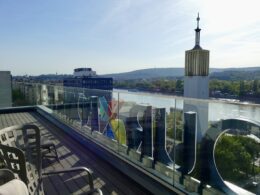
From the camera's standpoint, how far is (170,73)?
7919 centimetres

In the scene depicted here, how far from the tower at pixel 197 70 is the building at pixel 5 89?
17.4 metres

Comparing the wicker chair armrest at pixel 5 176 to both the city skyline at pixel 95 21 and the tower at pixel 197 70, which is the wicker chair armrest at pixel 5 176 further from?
the tower at pixel 197 70

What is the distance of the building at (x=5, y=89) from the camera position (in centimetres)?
1239

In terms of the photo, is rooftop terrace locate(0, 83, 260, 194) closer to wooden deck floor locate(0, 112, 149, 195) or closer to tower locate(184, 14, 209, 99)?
wooden deck floor locate(0, 112, 149, 195)

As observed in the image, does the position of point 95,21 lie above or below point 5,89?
above

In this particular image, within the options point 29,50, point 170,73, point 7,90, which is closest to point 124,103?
point 7,90

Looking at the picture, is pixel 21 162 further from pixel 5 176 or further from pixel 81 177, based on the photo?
pixel 81 177

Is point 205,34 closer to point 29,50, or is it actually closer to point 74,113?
point 29,50

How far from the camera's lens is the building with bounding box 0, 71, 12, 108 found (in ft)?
40.6

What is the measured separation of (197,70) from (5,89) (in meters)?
18.6

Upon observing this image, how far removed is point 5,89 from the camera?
1458cm

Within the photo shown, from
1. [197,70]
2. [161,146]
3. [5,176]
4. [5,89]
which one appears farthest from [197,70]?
[5,176]

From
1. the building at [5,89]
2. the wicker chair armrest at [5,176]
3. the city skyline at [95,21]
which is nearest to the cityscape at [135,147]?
the wicker chair armrest at [5,176]

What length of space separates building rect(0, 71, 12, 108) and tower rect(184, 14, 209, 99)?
17.4m
